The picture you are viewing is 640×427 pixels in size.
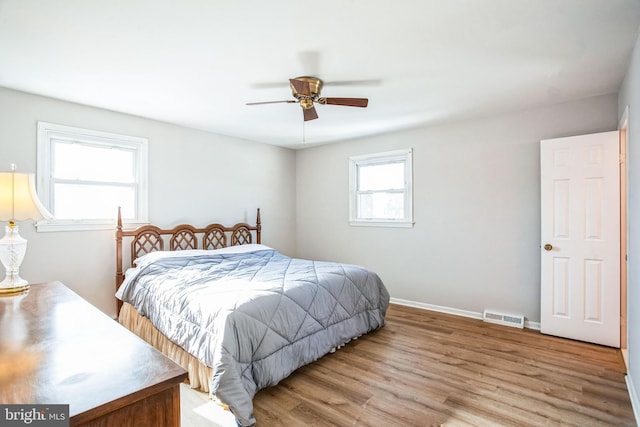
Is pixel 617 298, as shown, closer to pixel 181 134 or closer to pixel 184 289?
pixel 184 289

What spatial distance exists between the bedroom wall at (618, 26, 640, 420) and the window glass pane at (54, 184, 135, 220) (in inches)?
185

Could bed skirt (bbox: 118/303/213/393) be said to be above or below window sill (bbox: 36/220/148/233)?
below

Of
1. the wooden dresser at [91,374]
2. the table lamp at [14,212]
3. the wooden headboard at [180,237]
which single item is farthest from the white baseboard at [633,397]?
the wooden headboard at [180,237]

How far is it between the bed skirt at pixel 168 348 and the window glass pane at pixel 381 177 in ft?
11.2

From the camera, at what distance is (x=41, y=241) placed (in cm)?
325

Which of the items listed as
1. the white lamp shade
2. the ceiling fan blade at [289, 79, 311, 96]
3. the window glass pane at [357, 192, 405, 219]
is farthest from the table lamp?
the window glass pane at [357, 192, 405, 219]

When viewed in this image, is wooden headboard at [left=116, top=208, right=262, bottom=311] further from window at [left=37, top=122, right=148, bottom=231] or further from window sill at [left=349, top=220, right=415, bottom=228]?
window sill at [left=349, top=220, right=415, bottom=228]

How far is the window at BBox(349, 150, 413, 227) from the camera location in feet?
15.2

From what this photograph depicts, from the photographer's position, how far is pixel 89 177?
364cm

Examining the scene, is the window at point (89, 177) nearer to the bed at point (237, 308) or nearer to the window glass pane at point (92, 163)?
the window glass pane at point (92, 163)

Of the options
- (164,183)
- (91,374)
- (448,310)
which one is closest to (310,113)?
(164,183)

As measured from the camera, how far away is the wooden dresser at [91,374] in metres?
0.79

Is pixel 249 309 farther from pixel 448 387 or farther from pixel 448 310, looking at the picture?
pixel 448 310

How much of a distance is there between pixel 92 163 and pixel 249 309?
2.75 metres
